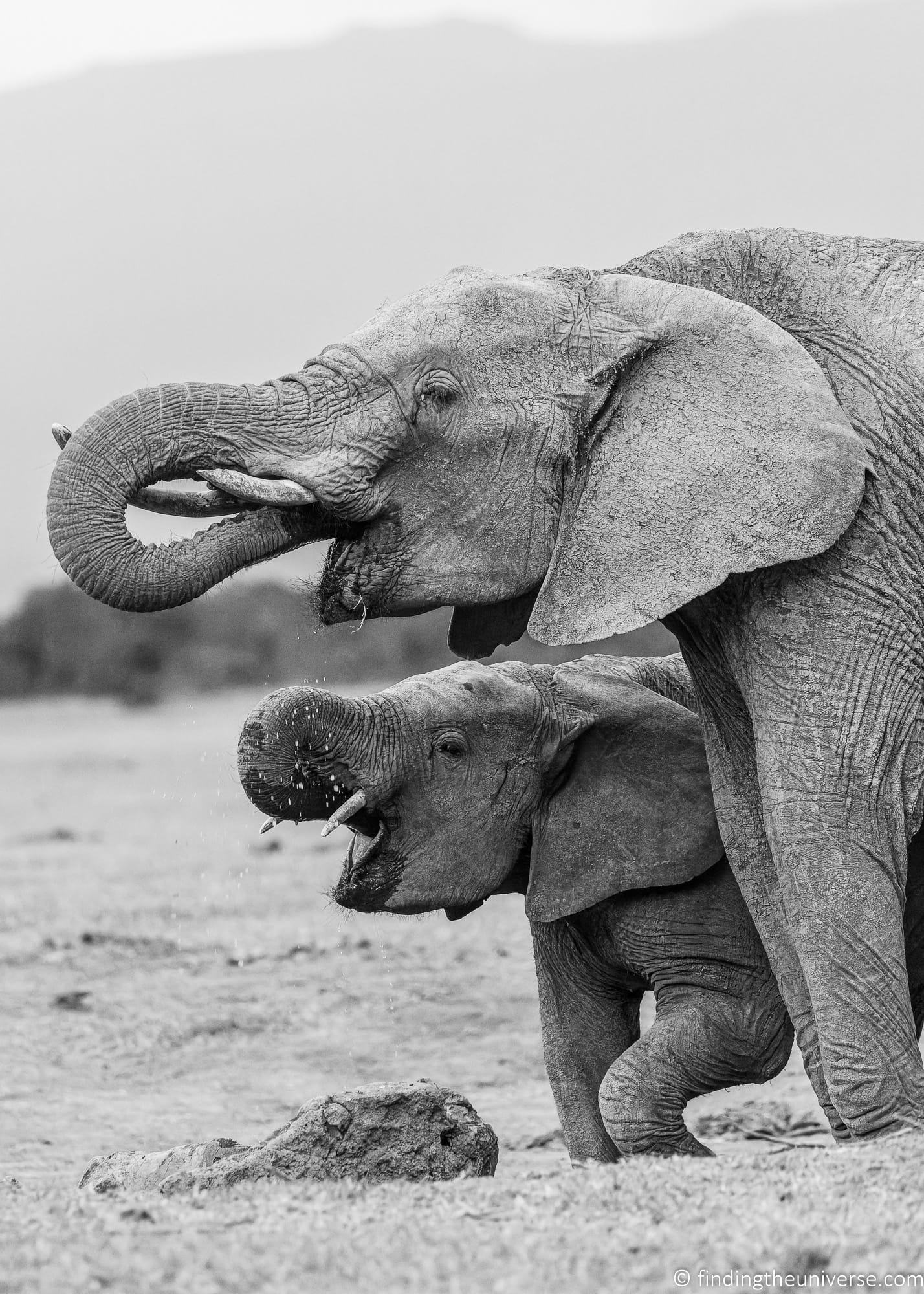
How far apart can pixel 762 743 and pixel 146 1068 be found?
15.2 ft

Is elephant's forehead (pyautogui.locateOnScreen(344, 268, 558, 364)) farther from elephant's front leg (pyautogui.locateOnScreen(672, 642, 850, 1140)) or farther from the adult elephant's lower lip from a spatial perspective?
the adult elephant's lower lip

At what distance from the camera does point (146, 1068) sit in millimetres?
9297

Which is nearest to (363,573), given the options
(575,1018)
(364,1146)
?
(364,1146)

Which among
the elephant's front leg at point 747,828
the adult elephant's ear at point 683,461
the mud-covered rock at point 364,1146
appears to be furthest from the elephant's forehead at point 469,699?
the adult elephant's ear at point 683,461

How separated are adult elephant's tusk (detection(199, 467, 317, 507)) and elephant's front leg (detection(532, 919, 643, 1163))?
7.06 ft

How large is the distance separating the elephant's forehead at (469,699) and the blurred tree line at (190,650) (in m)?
26.7

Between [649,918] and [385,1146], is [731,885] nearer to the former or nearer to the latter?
[649,918]

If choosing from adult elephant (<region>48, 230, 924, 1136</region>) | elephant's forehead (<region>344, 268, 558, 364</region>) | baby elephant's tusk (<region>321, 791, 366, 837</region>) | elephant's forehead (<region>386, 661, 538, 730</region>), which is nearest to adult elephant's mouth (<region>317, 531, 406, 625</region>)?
adult elephant (<region>48, 230, 924, 1136</region>)

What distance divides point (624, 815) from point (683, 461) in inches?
61.9

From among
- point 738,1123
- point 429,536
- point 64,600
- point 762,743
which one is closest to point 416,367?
point 429,536

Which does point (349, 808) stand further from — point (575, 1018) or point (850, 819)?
point (850, 819)

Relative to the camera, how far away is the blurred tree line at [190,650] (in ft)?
117

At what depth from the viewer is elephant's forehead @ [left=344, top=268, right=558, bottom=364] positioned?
5.35m

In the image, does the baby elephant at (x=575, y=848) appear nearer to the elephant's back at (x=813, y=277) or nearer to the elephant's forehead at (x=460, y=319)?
the elephant's forehead at (x=460, y=319)
